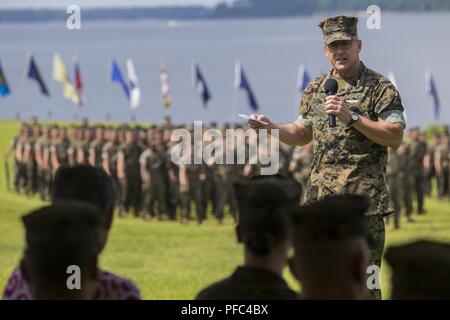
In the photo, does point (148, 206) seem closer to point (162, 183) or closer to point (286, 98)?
point (162, 183)

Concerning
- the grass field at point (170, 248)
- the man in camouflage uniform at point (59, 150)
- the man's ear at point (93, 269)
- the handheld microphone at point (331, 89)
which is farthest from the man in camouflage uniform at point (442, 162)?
the man's ear at point (93, 269)

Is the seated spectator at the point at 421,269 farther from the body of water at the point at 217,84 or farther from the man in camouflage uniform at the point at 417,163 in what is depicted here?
the body of water at the point at 217,84

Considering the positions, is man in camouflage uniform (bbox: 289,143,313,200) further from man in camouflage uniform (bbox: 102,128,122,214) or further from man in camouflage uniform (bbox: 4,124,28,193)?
man in camouflage uniform (bbox: 4,124,28,193)

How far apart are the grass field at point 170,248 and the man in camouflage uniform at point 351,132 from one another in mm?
8112

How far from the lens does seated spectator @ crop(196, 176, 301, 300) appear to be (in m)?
4.88

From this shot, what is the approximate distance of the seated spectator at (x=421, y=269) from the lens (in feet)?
12.4

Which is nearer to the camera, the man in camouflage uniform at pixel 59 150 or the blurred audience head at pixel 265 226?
the blurred audience head at pixel 265 226

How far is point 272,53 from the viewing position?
601 feet

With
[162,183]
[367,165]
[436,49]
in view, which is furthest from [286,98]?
[367,165]

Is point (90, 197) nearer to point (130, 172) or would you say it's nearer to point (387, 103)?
point (387, 103)

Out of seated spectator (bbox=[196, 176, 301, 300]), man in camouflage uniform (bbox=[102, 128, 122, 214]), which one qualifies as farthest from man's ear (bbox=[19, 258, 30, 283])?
man in camouflage uniform (bbox=[102, 128, 122, 214])

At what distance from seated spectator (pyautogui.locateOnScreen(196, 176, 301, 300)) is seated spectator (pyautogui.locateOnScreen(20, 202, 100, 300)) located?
698mm

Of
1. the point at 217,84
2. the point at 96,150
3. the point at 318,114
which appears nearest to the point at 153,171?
the point at 96,150

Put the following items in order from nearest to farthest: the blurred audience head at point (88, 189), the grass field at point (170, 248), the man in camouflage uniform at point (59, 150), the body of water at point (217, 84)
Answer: the blurred audience head at point (88, 189) → the grass field at point (170, 248) → the man in camouflage uniform at point (59, 150) → the body of water at point (217, 84)
